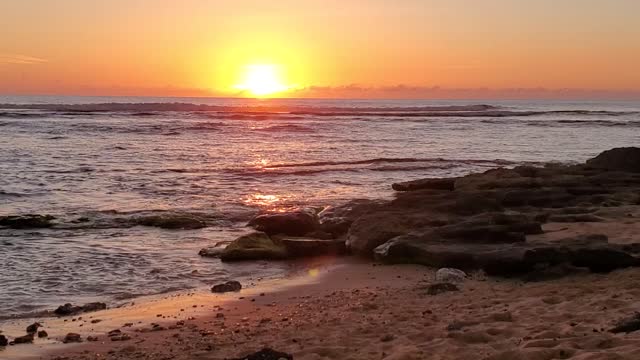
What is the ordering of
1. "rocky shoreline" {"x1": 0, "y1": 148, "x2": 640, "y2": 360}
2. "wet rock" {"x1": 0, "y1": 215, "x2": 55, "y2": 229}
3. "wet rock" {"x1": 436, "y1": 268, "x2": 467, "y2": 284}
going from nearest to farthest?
1. "rocky shoreline" {"x1": 0, "y1": 148, "x2": 640, "y2": 360}
2. "wet rock" {"x1": 436, "y1": 268, "x2": 467, "y2": 284}
3. "wet rock" {"x1": 0, "y1": 215, "x2": 55, "y2": 229}

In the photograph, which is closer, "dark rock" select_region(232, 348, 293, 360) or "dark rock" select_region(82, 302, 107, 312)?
"dark rock" select_region(232, 348, 293, 360)

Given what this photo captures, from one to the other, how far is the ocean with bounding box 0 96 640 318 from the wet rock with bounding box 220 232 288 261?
336 mm

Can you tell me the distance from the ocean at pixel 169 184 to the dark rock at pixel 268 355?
3865 mm

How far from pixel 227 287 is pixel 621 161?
13.8 meters

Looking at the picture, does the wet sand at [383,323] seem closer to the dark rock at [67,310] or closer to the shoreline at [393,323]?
the shoreline at [393,323]

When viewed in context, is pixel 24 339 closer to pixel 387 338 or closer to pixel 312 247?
pixel 387 338

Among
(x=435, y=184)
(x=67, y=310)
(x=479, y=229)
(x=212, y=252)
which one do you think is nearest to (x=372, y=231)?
(x=479, y=229)

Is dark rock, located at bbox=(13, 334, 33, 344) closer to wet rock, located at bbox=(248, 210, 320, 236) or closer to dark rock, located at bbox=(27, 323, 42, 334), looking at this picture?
dark rock, located at bbox=(27, 323, 42, 334)

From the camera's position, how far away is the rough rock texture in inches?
374

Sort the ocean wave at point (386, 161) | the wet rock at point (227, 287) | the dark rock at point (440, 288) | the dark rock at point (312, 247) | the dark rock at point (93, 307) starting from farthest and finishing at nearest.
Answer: the ocean wave at point (386, 161) → the dark rock at point (312, 247) → the wet rock at point (227, 287) → the dark rock at point (440, 288) → the dark rock at point (93, 307)

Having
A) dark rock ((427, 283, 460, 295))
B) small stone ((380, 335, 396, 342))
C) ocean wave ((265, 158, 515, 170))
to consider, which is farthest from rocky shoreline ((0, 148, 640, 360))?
ocean wave ((265, 158, 515, 170))

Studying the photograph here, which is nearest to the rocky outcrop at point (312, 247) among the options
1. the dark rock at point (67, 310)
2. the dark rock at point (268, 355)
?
the dark rock at point (67, 310)

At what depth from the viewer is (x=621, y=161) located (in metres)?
19.1

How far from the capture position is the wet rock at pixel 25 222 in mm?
14477
